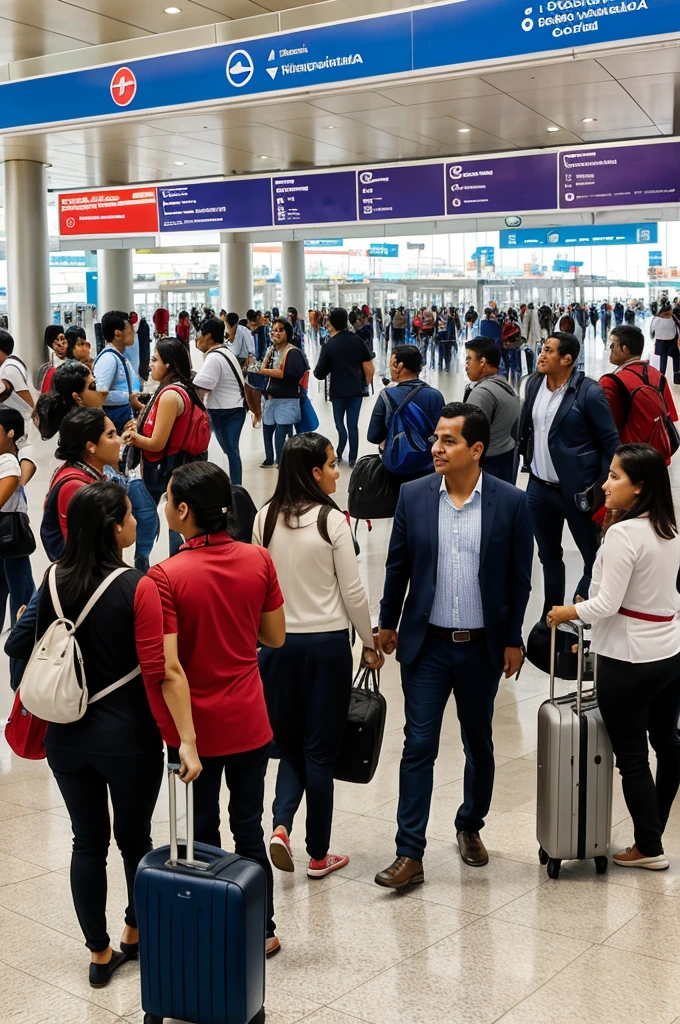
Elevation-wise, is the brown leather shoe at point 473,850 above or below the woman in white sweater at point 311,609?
below

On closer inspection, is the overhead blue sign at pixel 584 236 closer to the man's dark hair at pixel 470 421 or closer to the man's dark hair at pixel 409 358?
the man's dark hair at pixel 409 358

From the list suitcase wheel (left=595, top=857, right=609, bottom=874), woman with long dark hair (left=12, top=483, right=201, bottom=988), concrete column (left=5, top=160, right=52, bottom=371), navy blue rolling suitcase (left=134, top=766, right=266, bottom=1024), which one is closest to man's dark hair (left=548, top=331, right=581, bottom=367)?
suitcase wheel (left=595, top=857, right=609, bottom=874)

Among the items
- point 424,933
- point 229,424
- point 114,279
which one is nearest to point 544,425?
point 424,933

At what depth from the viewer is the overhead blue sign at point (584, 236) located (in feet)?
98.4

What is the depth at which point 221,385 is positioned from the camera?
881cm

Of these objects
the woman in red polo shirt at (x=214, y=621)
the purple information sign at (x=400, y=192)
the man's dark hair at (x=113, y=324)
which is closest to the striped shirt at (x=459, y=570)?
the woman in red polo shirt at (x=214, y=621)

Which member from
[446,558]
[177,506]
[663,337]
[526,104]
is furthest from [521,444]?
[663,337]

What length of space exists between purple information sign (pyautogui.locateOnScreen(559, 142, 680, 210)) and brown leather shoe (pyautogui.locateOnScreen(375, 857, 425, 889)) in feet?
32.0

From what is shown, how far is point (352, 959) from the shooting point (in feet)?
10.2

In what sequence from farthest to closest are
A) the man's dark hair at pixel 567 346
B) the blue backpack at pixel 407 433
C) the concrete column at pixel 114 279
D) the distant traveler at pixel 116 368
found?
1. the concrete column at pixel 114 279
2. the distant traveler at pixel 116 368
3. the blue backpack at pixel 407 433
4. the man's dark hair at pixel 567 346

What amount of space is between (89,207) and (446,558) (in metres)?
14.2

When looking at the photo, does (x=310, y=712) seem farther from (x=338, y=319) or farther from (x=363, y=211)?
(x=363, y=211)

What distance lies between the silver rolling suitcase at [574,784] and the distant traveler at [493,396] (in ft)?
10.2

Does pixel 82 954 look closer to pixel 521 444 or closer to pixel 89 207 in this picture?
pixel 521 444
